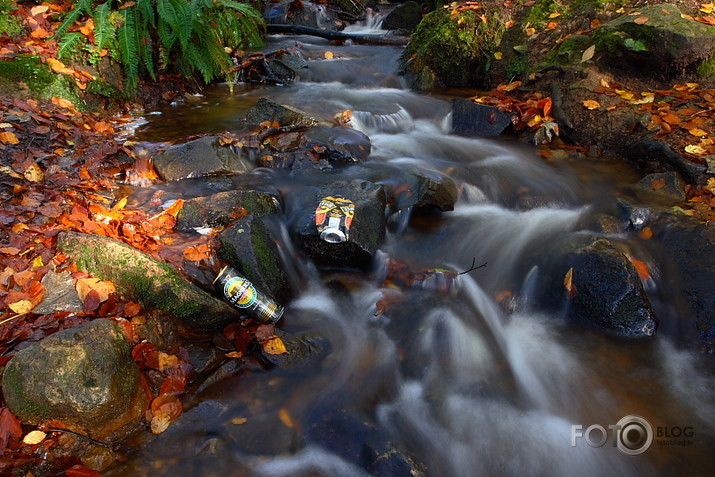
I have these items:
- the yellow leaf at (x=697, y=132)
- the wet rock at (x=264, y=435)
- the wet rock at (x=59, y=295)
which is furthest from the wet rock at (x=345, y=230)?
the yellow leaf at (x=697, y=132)

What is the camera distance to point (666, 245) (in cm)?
406

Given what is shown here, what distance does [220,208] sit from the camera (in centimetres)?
436

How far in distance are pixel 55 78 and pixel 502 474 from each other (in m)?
7.19

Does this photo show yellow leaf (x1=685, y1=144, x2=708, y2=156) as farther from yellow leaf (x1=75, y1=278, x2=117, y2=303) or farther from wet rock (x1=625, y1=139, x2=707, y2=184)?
yellow leaf (x1=75, y1=278, x2=117, y2=303)

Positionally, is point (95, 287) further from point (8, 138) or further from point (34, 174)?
point (8, 138)

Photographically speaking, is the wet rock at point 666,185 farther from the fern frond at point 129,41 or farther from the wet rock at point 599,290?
the fern frond at point 129,41

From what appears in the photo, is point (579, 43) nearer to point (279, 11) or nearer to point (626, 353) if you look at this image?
point (626, 353)

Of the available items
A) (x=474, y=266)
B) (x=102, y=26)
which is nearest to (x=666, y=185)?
(x=474, y=266)

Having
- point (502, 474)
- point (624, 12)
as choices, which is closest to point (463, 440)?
point (502, 474)

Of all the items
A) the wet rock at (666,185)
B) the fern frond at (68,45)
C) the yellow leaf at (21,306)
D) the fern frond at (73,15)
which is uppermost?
the fern frond at (73,15)

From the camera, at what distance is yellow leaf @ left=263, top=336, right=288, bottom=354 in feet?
11.1

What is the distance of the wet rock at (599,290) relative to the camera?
361 centimetres

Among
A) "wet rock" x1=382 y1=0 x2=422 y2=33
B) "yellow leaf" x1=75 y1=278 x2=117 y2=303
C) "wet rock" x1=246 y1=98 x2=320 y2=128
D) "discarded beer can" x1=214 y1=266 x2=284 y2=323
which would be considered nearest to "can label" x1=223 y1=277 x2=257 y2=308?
"discarded beer can" x1=214 y1=266 x2=284 y2=323

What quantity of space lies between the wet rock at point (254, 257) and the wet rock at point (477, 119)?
175 inches
